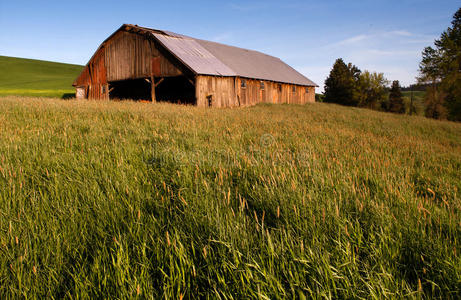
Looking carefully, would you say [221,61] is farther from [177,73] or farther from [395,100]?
[395,100]

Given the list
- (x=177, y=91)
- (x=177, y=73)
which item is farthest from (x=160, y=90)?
(x=177, y=73)

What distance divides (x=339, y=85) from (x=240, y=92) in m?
37.4

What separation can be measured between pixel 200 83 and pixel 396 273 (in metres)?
18.3

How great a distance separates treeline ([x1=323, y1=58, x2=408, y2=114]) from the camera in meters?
51.2

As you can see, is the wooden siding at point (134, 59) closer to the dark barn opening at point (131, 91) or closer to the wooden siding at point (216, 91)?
the wooden siding at point (216, 91)

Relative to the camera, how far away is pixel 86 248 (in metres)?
1.48

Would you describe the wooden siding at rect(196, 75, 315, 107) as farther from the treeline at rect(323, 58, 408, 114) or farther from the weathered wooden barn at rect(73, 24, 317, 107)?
the treeline at rect(323, 58, 408, 114)

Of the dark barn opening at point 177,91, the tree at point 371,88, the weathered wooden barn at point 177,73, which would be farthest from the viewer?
the tree at point 371,88

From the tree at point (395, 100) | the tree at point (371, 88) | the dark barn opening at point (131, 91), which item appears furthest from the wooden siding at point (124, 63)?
the tree at point (395, 100)

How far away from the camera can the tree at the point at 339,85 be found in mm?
51000

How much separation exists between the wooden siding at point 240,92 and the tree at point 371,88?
1325 inches

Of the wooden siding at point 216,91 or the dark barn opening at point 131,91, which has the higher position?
the dark barn opening at point 131,91

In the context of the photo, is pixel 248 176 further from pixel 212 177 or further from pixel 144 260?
pixel 144 260

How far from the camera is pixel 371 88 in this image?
195ft
